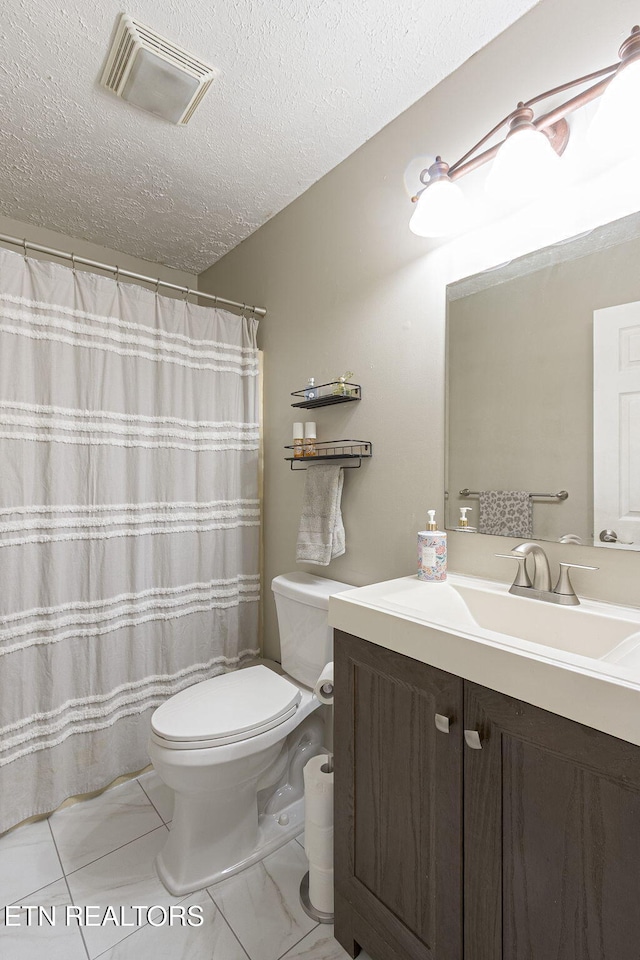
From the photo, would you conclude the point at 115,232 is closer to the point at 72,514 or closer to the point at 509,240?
the point at 72,514

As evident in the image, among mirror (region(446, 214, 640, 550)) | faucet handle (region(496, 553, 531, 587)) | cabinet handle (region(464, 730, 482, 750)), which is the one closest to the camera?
cabinet handle (region(464, 730, 482, 750))

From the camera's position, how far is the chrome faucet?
1040mm

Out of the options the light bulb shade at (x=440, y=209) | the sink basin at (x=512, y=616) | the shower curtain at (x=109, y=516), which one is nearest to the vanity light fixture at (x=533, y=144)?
the light bulb shade at (x=440, y=209)

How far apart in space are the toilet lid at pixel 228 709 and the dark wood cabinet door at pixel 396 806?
0.34m

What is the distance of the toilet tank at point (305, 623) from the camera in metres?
1.55

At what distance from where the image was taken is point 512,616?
1.09 metres

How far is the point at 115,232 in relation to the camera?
2219 mm

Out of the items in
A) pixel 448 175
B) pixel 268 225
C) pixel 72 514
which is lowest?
pixel 72 514

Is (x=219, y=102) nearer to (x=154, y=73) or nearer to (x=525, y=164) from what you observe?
(x=154, y=73)

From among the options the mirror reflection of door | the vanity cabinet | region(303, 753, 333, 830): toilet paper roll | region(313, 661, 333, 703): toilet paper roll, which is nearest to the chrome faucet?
the mirror reflection of door

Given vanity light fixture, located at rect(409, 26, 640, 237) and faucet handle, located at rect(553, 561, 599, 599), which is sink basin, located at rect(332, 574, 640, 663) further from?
vanity light fixture, located at rect(409, 26, 640, 237)

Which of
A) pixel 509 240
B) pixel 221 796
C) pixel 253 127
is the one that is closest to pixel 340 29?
pixel 253 127

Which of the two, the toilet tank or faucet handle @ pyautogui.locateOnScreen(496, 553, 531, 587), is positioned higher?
faucet handle @ pyautogui.locateOnScreen(496, 553, 531, 587)

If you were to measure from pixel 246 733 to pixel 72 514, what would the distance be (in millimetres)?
972
